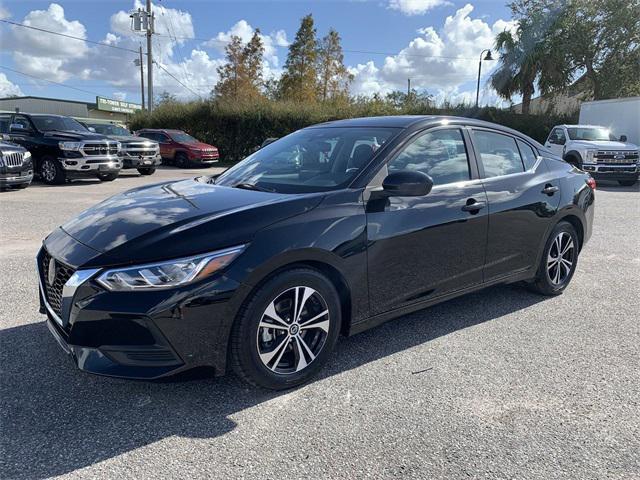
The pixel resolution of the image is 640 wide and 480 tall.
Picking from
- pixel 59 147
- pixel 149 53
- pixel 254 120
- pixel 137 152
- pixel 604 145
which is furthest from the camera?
pixel 149 53

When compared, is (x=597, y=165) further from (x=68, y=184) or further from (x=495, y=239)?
(x=68, y=184)

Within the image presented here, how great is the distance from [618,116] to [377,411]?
19703mm

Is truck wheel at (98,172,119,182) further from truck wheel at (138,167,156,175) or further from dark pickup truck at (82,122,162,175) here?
truck wheel at (138,167,156,175)

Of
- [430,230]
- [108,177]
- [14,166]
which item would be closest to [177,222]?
[430,230]

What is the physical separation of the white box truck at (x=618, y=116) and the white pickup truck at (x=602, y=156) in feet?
6.98

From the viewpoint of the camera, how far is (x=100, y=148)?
13.2 metres

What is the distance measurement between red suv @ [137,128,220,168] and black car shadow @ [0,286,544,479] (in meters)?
17.7

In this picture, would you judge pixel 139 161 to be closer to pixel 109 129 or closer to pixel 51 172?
pixel 109 129

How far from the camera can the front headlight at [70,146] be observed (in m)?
12.7

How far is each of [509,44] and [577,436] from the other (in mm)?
31804

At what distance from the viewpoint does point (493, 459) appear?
233 cm

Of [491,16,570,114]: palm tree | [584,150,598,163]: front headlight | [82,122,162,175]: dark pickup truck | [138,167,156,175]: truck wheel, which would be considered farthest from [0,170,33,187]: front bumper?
[491,16,570,114]: palm tree

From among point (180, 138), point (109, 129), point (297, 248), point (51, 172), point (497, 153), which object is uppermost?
point (109, 129)

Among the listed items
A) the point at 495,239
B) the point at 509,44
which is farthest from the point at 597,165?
the point at 509,44
